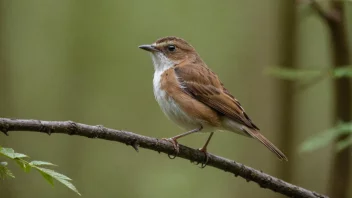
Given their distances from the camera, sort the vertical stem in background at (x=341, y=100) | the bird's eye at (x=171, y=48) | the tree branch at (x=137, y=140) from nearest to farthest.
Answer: the tree branch at (x=137, y=140) < the vertical stem in background at (x=341, y=100) < the bird's eye at (x=171, y=48)

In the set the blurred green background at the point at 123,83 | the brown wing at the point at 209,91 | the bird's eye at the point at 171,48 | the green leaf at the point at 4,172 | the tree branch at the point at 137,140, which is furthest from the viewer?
the blurred green background at the point at 123,83

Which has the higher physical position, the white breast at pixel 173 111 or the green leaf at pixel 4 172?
the white breast at pixel 173 111

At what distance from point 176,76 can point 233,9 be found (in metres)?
9.44

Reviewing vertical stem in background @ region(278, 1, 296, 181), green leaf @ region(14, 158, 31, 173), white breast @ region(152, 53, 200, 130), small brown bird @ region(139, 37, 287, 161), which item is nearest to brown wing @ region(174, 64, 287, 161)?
small brown bird @ region(139, 37, 287, 161)

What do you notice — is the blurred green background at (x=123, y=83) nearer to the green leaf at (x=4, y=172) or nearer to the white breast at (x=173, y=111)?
the white breast at (x=173, y=111)

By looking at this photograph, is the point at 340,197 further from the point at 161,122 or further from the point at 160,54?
the point at 161,122

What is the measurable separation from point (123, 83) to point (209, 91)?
9909mm

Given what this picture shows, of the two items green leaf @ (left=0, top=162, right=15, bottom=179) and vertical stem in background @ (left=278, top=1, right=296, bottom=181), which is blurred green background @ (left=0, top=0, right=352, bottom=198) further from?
green leaf @ (left=0, top=162, right=15, bottom=179)

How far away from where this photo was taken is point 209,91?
5.66 meters

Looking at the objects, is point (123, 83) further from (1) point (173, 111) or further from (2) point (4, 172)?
(2) point (4, 172)

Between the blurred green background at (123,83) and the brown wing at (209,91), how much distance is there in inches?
158

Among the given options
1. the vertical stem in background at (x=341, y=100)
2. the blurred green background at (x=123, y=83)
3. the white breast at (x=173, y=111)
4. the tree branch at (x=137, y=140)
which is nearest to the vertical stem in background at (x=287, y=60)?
the blurred green background at (x=123, y=83)

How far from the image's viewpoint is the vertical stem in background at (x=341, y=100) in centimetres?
570

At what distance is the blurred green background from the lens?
10602 mm
